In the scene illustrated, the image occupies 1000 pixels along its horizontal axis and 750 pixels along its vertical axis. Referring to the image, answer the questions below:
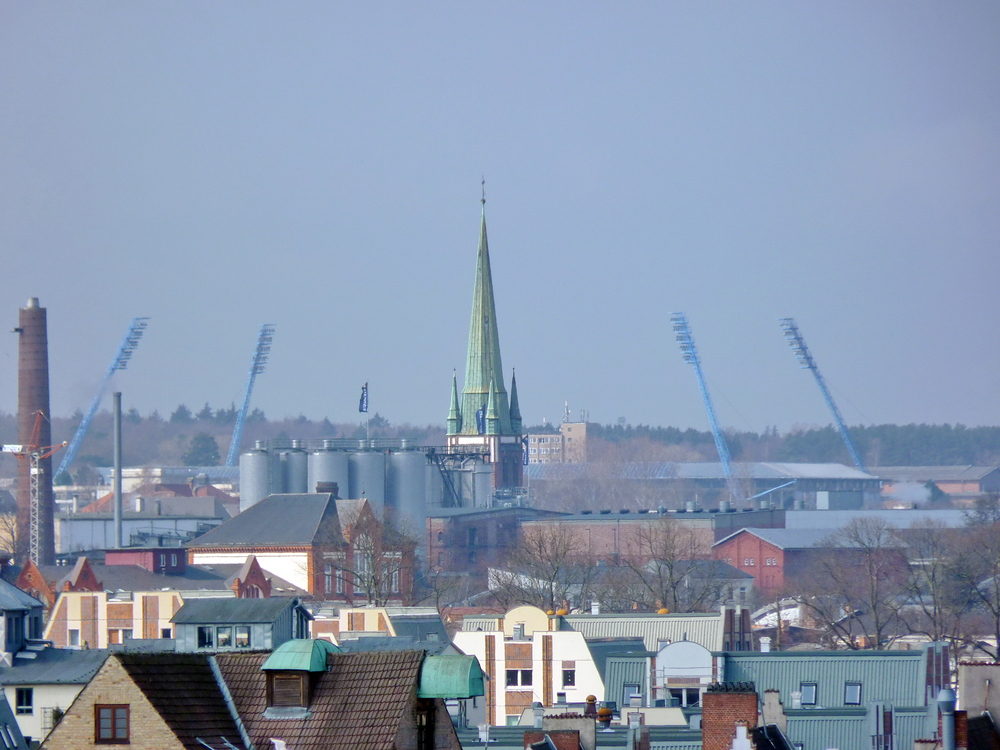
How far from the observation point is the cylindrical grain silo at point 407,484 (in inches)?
4689

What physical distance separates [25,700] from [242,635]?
4248 mm

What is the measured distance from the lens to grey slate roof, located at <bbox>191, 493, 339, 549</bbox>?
95.9 meters

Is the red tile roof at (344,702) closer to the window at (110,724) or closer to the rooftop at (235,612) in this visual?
the window at (110,724)

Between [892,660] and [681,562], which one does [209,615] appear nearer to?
[892,660]

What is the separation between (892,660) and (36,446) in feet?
284

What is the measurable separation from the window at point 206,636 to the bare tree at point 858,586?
28.5 metres

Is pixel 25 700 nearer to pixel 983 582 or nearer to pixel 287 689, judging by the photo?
pixel 287 689

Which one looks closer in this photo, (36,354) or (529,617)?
(529,617)

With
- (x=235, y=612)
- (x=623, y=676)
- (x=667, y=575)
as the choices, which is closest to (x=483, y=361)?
(x=667, y=575)

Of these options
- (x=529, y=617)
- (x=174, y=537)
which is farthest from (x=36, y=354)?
(x=529, y=617)

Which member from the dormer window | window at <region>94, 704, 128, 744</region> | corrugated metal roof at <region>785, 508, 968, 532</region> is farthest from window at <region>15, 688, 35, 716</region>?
corrugated metal roof at <region>785, 508, 968, 532</region>

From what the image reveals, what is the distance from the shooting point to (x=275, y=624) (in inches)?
1236

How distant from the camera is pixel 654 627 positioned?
5159 cm

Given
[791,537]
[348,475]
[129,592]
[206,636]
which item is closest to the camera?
[206,636]
